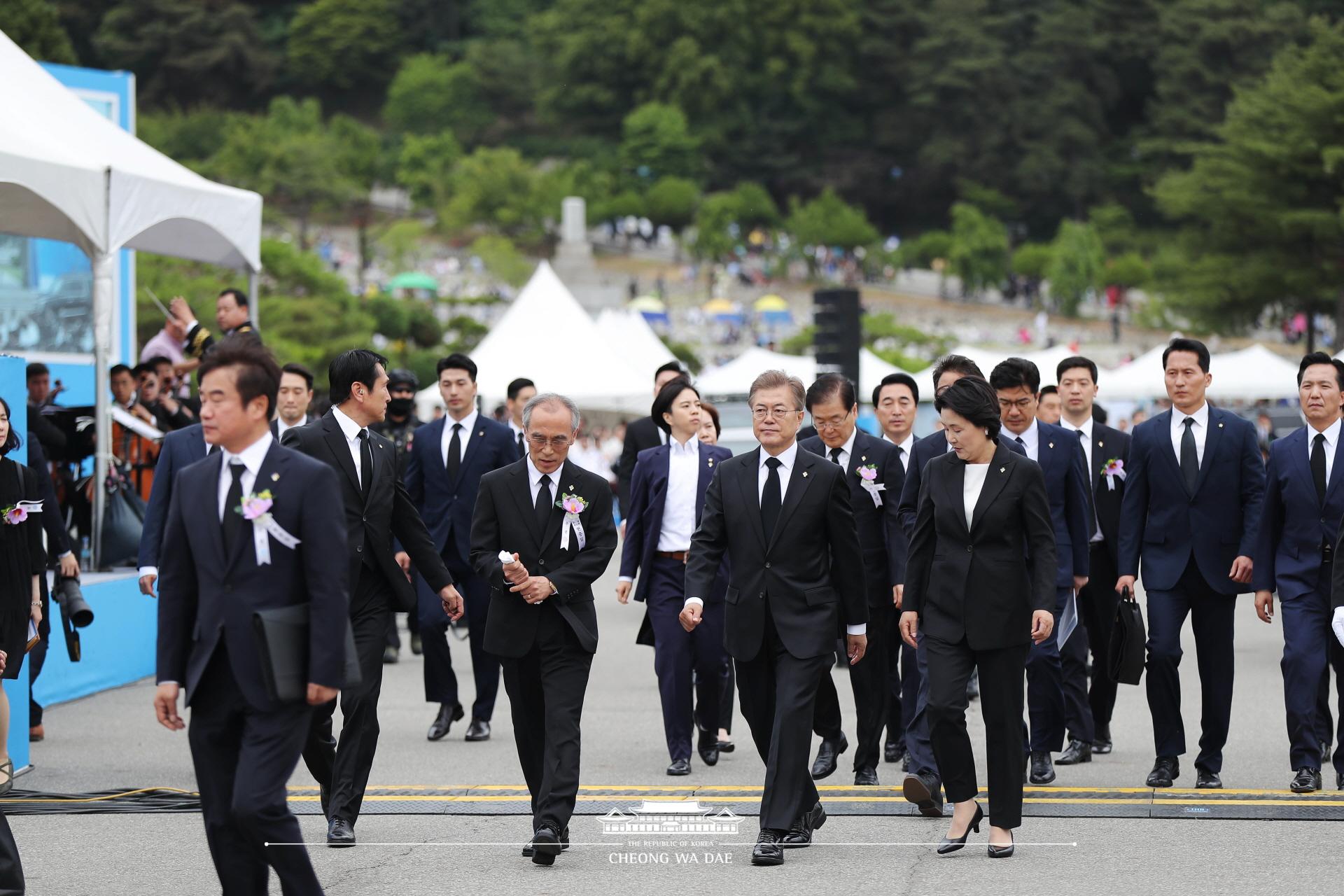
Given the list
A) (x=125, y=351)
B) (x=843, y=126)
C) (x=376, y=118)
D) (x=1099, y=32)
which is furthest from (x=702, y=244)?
(x=125, y=351)

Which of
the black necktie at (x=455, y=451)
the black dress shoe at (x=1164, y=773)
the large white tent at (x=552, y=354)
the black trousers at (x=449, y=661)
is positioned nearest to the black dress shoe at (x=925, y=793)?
the black dress shoe at (x=1164, y=773)

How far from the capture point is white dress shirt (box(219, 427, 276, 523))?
5.17 m

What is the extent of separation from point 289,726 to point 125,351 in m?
14.4

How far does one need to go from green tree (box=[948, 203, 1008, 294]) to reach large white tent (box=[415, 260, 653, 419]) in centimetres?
5446

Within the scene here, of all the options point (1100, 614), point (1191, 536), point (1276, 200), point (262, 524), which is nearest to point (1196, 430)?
point (1191, 536)

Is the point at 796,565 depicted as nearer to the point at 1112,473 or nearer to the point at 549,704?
the point at 549,704

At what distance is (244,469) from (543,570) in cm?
200

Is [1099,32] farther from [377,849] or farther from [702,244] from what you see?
[377,849]

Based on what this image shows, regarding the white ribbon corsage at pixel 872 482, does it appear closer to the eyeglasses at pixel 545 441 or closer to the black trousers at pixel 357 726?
the eyeglasses at pixel 545 441

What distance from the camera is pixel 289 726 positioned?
5.09 meters

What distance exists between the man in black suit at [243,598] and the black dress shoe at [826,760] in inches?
144

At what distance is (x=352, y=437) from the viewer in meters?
7.34

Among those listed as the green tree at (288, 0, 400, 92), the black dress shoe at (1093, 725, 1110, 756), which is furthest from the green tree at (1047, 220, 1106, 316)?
the black dress shoe at (1093, 725, 1110, 756)

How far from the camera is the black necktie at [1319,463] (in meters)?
8.05
